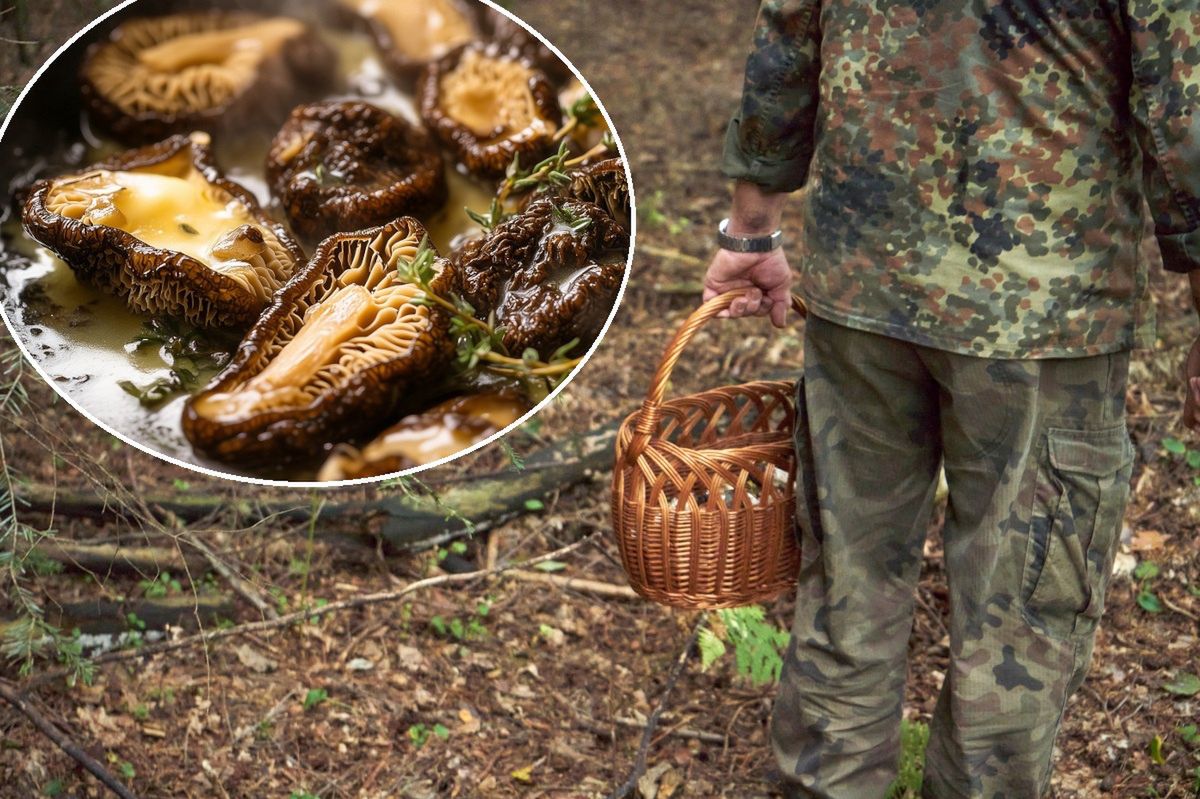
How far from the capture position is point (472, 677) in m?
3.31

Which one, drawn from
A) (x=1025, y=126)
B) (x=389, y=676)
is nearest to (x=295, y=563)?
(x=389, y=676)

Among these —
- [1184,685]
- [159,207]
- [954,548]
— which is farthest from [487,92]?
[1184,685]

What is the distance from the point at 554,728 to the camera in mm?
3160

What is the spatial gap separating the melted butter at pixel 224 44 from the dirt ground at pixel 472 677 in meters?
1.12

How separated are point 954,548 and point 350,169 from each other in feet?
5.02

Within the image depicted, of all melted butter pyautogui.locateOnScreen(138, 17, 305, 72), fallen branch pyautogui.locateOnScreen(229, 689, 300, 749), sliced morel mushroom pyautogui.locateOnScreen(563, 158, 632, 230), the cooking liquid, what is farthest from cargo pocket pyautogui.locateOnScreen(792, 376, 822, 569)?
fallen branch pyautogui.locateOnScreen(229, 689, 300, 749)

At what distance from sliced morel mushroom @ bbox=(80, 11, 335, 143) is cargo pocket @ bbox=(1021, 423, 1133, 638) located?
5.03 feet

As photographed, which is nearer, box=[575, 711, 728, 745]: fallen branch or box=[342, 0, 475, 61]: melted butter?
box=[342, 0, 475, 61]: melted butter

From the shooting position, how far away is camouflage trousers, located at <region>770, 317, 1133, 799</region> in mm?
2189

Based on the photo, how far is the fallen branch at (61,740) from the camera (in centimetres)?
267

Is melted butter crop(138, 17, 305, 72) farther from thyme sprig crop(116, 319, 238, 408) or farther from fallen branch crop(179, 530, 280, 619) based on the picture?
fallen branch crop(179, 530, 280, 619)

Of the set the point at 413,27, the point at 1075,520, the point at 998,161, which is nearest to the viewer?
the point at 413,27

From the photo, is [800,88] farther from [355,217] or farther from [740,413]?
[355,217]

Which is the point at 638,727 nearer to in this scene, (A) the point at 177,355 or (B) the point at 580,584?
(B) the point at 580,584
